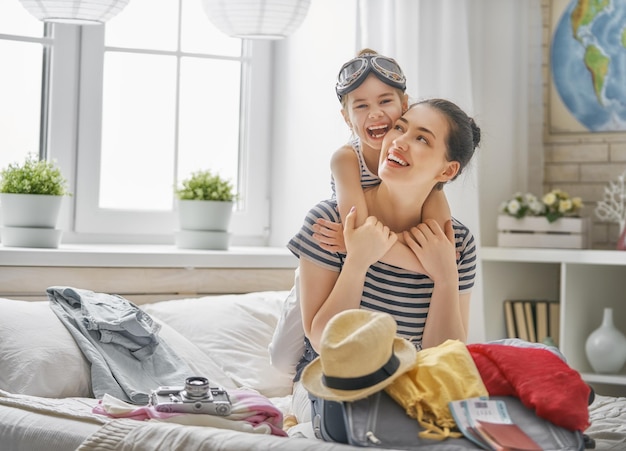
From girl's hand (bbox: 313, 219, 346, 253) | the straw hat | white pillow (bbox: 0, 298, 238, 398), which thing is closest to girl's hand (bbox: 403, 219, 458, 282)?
girl's hand (bbox: 313, 219, 346, 253)

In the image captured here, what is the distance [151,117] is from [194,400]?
1871 mm

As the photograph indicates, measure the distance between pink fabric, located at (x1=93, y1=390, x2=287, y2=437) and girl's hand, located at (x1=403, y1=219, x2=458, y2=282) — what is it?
1.32 feet

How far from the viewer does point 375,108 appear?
1.96 metres

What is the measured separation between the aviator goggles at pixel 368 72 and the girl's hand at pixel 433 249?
300 mm

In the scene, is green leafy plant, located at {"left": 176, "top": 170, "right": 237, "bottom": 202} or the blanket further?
green leafy plant, located at {"left": 176, "top": 170, "right": 237, "bottom": 202}

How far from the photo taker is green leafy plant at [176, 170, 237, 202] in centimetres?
328

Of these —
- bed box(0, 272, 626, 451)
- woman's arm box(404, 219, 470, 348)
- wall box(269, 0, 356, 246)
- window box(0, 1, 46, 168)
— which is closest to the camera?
bed box(0, 272, 626, 451)

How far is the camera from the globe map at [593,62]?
3600mm

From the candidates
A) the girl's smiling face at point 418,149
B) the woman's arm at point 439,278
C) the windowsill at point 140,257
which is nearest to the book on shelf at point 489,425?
the woman's arm at point 439,278

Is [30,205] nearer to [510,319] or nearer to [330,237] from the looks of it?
[330,237]

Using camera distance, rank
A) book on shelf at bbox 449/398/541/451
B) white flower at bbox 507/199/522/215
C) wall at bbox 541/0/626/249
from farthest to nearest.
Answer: wall at bbox 541/0/626/249, white flower at bbox 507/199/522/215, book on shelf at bbox 449/398/541/451

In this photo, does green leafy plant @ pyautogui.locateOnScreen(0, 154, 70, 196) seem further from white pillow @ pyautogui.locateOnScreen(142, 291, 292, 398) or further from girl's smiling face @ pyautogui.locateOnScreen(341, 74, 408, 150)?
girl's smiling face @ pyautogui.locateOnScreen(341, 74, 408, 150)

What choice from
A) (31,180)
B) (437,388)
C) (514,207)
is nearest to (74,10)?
(31,180)

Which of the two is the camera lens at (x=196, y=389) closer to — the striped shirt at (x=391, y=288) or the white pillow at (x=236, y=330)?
the striped shirt at (x=391, y=288)
